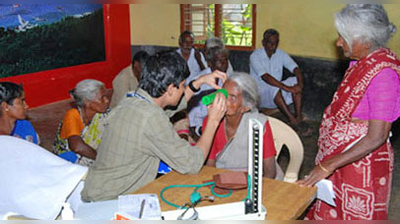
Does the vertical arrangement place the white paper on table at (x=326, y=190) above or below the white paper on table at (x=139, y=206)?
below

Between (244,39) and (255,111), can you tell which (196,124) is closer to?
(255,111)

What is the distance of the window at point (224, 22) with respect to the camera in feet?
25.1

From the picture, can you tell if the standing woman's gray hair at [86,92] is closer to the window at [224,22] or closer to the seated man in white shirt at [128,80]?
the seated man in white shirt at [128,80]

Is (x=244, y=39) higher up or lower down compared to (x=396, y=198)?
higher up

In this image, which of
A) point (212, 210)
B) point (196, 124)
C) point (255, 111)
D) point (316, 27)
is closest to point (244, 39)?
point (316, 27)

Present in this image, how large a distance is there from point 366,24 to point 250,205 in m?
1.11

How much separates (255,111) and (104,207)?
121 cm

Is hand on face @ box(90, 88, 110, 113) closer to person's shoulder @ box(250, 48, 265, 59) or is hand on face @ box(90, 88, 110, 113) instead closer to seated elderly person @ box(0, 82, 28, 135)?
seated elderly person @ box(0, 82, 28, 135)

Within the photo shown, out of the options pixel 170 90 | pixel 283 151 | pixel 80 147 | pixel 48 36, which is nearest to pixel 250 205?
pixel 170 90

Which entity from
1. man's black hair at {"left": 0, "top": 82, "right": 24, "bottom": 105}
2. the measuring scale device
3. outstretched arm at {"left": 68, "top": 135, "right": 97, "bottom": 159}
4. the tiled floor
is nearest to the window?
the tiled floor

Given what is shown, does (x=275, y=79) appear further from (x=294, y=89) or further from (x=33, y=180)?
(x=33, y=180)

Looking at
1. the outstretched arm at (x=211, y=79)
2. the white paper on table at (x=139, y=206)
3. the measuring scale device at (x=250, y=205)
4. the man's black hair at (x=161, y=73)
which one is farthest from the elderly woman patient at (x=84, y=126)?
the measuring scale device at (x=250, y=205)

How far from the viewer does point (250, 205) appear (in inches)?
73.2

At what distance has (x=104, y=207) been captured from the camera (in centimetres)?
215
